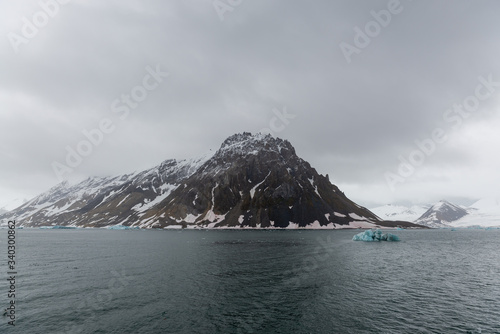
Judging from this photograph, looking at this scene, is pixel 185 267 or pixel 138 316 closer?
pixel 138 316

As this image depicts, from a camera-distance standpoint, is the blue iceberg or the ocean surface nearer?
the ocean surface

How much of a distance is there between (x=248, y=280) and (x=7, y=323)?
38124mm

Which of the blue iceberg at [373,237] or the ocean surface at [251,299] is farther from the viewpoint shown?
the blue iceberg at [373,237]

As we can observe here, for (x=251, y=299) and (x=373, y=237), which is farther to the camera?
(x=373, y=237)

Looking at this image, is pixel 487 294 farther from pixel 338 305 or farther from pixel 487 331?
pixel 338 305

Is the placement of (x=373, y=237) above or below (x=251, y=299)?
above

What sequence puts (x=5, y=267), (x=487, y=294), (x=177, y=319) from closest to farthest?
1. (x=177, y=319)
2. (x=487, y=294)
3. (x=5, y=267)

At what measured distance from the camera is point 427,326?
113ft

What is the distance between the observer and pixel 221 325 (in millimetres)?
33781

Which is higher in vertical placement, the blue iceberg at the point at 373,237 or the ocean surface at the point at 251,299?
the blue iceberg at the point at 373,237

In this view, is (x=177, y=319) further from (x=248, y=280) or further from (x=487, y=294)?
(x=487, y=294)

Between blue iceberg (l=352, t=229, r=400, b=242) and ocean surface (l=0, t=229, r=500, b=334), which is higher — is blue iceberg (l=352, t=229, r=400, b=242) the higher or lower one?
the higher one

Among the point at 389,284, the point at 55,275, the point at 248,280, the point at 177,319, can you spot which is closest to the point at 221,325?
the point at 177,319

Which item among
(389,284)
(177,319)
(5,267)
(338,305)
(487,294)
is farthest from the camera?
(5,267)
